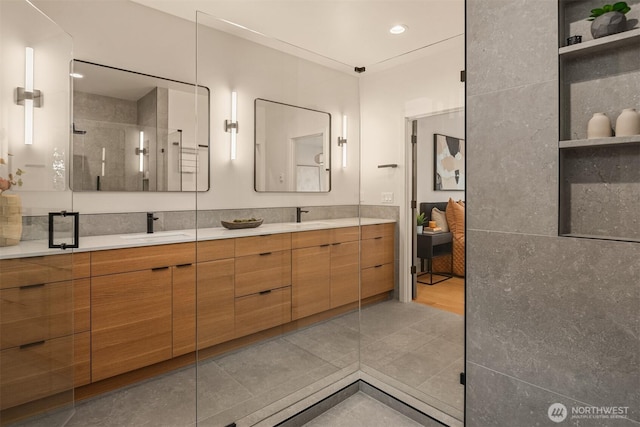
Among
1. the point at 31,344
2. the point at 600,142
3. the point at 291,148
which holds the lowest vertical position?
the point at 31,344

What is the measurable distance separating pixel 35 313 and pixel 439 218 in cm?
231

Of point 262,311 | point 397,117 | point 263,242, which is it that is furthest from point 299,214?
point 397,117

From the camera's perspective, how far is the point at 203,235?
1808 millimetres

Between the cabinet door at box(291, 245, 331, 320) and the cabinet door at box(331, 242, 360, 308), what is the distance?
0.05m

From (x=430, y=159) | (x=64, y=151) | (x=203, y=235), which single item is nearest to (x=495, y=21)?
(x=430, y=159)

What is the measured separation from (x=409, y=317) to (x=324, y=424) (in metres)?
1.00

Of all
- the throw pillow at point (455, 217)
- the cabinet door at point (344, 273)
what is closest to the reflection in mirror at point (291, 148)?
the cabinet door at point (344, 273)

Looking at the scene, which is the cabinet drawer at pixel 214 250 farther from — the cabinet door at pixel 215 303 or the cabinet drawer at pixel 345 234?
the cabinet drawer at pixel 345 234

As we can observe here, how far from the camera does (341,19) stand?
286 centimetres

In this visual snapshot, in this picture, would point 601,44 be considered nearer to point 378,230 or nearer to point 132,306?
point 378,230

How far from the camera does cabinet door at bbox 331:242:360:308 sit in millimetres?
2430

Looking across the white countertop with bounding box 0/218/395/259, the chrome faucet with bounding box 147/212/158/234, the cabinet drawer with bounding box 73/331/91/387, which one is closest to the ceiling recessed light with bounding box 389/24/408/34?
the white countertop with bounding box 0/218/395/259

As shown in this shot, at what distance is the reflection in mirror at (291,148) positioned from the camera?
1934mm

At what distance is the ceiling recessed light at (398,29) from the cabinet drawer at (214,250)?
7.79 feet
